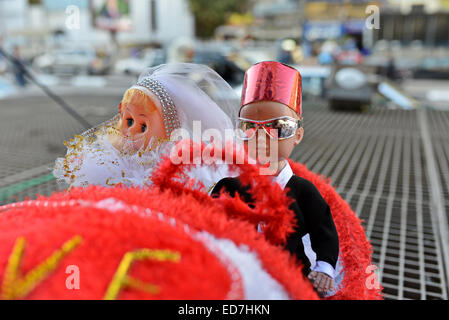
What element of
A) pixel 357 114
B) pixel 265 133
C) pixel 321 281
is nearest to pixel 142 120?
pixel 265 133

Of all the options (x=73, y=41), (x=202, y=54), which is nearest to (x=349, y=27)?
(x=202, y=54)

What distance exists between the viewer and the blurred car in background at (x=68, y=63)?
1952cm

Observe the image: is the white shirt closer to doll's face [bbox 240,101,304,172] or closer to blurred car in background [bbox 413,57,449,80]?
doll's face [bbox 240,101,304,172]

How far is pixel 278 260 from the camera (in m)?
0.87

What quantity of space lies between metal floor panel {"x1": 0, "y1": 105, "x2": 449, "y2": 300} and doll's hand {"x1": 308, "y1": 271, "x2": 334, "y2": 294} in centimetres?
95

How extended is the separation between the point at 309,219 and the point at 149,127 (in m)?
0.63

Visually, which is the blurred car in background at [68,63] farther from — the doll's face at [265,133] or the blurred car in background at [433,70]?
the doll's face at [265,133]

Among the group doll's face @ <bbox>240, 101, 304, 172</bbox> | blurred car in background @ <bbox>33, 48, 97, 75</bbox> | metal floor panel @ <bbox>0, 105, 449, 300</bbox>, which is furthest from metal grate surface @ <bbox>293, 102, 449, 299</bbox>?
blurred car in background @ <bbox>33, 48, 97, 75</bbox>

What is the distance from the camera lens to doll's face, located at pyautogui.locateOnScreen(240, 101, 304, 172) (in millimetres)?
1227

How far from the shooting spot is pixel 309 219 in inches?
50.9

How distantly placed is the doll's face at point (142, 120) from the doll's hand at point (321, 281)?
0.68 m

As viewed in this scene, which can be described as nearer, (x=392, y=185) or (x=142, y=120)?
(x=142, y=120)

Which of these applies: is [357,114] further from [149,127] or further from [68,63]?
[68,63]

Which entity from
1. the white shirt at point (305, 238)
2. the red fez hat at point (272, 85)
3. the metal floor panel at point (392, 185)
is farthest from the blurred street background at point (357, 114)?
the white shirt at point (305, 238)
